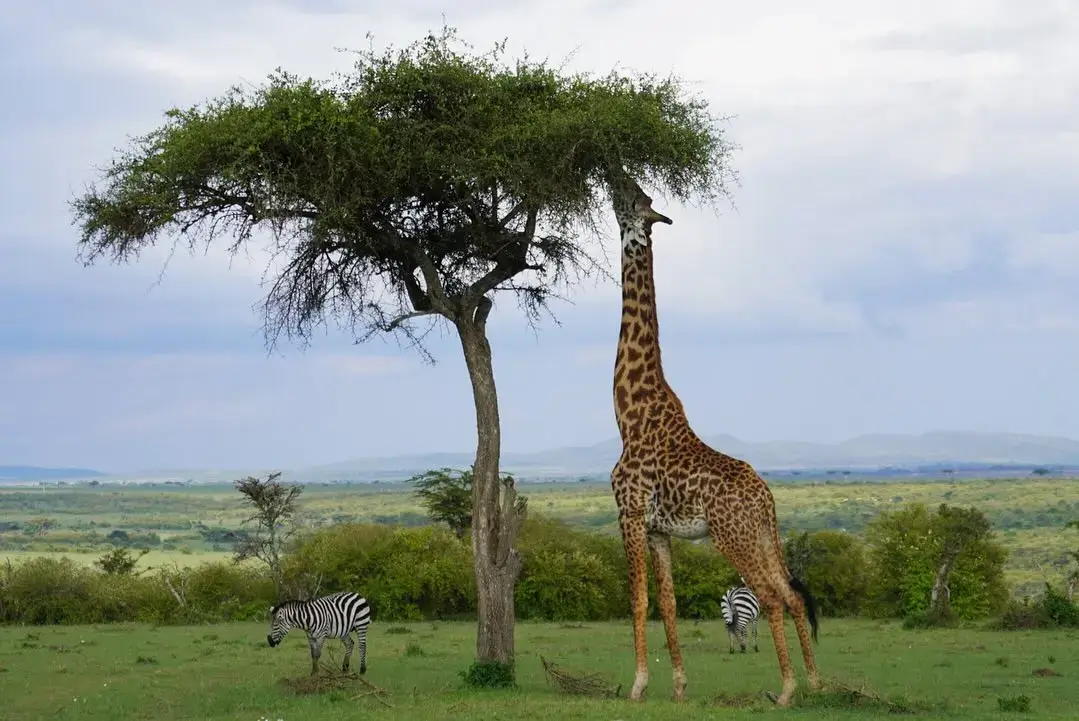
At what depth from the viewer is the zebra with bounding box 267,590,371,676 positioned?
742 inches

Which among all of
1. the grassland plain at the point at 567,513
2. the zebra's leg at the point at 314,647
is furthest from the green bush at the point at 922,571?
the zebra's leg at the point at 314,647

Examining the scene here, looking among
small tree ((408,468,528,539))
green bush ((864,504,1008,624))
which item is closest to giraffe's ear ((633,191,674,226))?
green bush ((864,504,1008,624))

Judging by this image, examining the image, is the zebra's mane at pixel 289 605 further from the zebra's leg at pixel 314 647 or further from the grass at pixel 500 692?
the grass at pixel 500 692

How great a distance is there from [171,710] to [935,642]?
15877 millimetres

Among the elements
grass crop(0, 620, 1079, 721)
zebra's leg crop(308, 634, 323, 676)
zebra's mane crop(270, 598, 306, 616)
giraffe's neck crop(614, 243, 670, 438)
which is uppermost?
giraffe's neck crop(614, 243, 670, 438)

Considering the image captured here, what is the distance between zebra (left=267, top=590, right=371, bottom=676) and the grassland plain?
119 ft

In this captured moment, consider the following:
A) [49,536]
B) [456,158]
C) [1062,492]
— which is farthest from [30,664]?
[1062,492]

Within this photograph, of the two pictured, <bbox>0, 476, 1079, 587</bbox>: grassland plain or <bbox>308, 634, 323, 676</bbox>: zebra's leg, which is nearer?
<bbox>308, 634, 323, 676</bbox>: zebra's leg

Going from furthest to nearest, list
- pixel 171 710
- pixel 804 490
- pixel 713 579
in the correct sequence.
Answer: pixel 804 490
pixel 713 579
pixel 171 710

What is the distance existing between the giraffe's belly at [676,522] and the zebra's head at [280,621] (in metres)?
7.89

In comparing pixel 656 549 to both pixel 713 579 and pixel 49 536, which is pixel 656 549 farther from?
pixel 49 536

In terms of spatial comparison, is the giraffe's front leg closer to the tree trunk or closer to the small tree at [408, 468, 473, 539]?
the tree trunk

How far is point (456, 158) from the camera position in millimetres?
15945

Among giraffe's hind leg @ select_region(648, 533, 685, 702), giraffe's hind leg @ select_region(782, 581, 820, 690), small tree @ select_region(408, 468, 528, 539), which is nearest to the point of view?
giraffe's hind leg @ select_region(782, 581, 820, 690)
